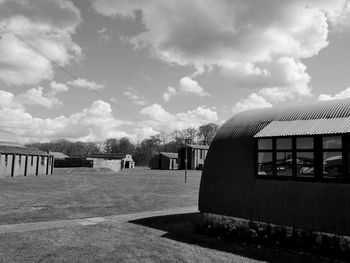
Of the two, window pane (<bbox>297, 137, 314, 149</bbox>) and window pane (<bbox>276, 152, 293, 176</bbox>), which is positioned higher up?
window pane (<bbox>297, 137, 314, 149</bbox>)

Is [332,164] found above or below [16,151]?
below

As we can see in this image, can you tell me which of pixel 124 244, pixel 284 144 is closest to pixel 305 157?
pixel 284 144

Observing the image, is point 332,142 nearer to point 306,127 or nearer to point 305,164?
point 306,127

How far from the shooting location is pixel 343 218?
11383mm

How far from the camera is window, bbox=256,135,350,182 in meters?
11.8

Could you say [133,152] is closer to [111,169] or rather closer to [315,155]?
[111,169]

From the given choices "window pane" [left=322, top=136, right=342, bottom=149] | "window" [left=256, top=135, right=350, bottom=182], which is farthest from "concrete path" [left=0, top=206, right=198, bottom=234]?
"window pane" [left=322, top=136, right=342, bottom=149]

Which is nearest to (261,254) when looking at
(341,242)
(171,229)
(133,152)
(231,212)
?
(341,242)

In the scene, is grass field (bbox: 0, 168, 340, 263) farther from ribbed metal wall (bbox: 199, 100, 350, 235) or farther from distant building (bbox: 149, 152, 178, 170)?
distant building (bbox: 149, 152, 178, 170)

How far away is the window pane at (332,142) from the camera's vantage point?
1187cm

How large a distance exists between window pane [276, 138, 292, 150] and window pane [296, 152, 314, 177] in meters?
0.50

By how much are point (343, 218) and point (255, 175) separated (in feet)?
12.0

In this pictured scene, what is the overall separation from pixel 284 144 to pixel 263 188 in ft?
6.23

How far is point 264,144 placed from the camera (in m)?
14.1
